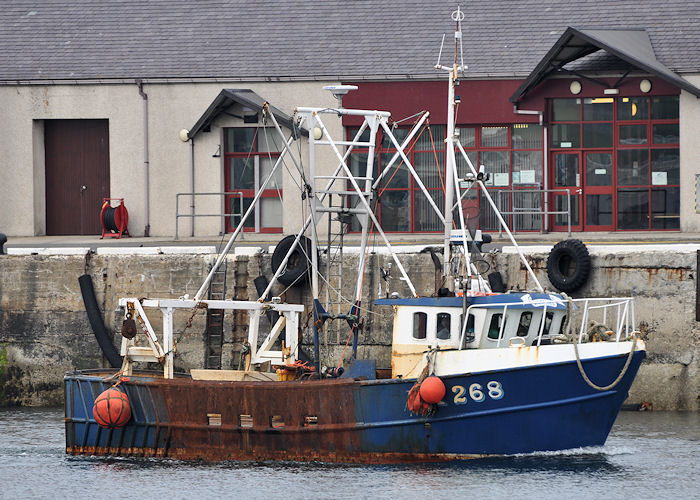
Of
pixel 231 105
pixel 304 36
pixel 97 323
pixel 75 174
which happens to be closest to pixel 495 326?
pixel 97 323

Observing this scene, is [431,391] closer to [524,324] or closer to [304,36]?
[524,324]

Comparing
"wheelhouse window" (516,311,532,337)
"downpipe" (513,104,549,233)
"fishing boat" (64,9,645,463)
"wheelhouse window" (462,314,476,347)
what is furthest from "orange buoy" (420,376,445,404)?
"downpipe" (513,104,549,233)

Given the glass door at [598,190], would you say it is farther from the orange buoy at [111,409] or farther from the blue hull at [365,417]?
the orange buoy at [111,409]

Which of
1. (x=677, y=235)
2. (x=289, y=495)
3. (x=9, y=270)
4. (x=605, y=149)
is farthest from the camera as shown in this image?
(x=605, y=149)

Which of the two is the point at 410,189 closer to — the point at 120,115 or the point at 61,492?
the point at 120,115

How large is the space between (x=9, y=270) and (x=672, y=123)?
13992 mm

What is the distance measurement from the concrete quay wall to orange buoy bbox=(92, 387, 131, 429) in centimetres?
331

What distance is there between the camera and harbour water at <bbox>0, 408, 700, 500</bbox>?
672 inches

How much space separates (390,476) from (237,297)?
21.7 feet

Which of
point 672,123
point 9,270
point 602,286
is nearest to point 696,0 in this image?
point 672,123

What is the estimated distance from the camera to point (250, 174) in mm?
30766

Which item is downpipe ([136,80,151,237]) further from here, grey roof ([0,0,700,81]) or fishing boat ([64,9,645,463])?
fishing boat ([64,9,645,463])

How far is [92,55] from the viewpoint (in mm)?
31766

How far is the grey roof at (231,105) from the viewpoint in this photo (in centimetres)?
2930
